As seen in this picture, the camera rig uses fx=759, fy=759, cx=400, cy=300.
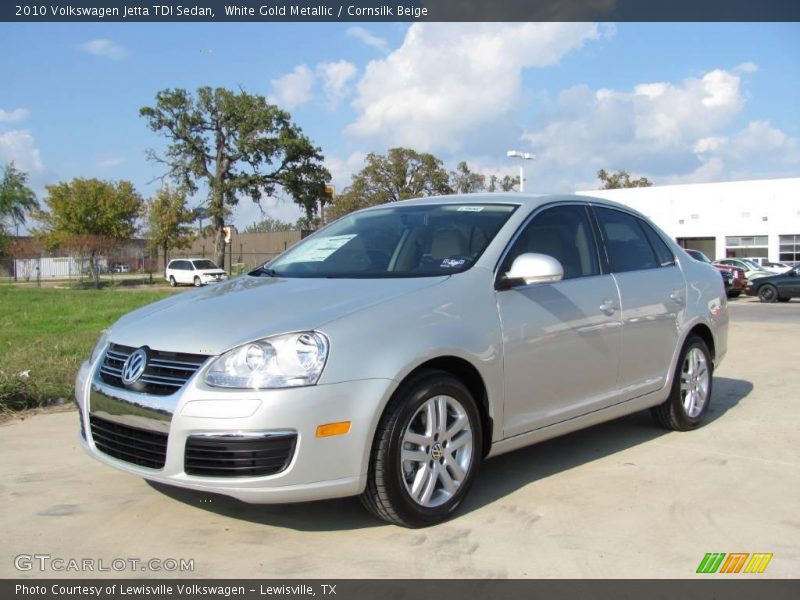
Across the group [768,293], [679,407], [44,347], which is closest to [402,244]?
[679,407]

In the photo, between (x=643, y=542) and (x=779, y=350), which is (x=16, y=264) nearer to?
(x=779, y=350)

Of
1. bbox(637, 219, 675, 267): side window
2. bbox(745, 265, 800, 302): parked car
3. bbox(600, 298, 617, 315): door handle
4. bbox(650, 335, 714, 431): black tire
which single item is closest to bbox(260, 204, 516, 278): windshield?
bbox(600, 298, 617, 315): door handle

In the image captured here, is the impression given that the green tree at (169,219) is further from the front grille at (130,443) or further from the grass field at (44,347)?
the front grille at (130,443)

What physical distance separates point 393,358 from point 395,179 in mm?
51673

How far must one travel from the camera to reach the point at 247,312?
11.9 ft

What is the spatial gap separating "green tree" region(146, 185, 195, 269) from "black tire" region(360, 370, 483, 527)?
153ft

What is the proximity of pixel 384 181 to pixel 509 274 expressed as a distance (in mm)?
51723

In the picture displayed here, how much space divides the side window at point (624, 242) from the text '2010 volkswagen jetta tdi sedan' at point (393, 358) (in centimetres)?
2

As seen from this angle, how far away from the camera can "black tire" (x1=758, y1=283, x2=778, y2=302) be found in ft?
76.8

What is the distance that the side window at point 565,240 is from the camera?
14.7 feet

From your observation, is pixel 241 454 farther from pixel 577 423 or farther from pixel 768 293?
pixel 768 293

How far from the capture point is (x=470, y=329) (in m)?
3.82

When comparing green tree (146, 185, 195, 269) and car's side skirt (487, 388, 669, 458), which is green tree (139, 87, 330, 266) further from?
car's side skirt (487, 388, 669, 458)
